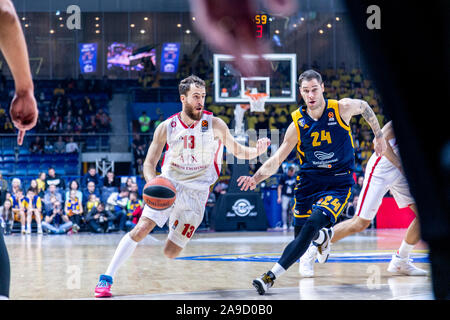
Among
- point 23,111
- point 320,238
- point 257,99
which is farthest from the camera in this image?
point 257,99

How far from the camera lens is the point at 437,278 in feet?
2.20

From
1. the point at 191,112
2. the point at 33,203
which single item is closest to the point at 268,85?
the point at 33,203

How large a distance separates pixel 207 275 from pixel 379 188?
6.18ft

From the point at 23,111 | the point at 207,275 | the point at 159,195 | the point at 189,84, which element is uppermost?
the point at 189,84

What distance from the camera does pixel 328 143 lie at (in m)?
5.11

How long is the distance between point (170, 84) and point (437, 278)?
19297mm

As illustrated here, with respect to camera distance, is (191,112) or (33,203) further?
(33,203)

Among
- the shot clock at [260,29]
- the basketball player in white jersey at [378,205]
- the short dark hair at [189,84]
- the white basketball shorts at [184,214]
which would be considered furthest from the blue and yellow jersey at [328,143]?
the shot clock at [260,29]

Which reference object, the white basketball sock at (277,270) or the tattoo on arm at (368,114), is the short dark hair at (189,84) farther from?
the white basketball sock at (277,270)

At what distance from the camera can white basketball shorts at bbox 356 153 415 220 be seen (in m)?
5.57

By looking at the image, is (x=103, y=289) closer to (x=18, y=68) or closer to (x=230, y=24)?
(x=18, y=68)

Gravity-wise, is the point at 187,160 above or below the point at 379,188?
above

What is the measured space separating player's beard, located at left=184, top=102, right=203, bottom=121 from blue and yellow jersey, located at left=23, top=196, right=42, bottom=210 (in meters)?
9.57
